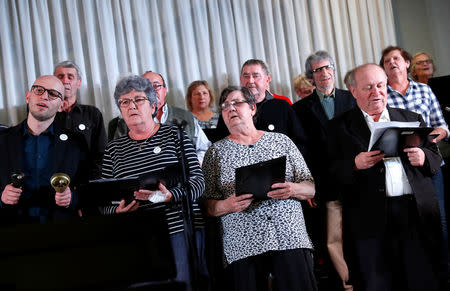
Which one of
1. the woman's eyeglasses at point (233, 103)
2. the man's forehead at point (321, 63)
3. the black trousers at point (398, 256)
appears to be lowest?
the black trousers at point (398, 256)

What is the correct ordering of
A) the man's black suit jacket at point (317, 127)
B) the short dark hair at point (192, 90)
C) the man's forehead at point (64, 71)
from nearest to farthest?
the man's black suit jacket at point (317, 127), the man's forehead at point (64, 71), the short dark hair at point (192, 90)

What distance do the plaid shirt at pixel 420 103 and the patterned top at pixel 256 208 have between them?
1239 millimetres

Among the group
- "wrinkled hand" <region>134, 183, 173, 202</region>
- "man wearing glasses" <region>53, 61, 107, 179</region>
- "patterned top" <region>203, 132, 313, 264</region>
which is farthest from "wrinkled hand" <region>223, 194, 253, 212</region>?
"man wearing glasses" <region>53, 61, 107, 179</region>

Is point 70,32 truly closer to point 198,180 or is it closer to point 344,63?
point 198,180

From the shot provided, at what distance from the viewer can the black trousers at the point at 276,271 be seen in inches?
105

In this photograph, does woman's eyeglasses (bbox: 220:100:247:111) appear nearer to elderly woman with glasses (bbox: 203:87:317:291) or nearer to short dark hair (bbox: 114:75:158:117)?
elderly woman with glasses (bbox: 203:87:317:291)

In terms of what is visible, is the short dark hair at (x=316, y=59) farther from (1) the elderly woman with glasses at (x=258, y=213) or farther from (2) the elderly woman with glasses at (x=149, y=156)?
(2) the elderly woman with glasses at (x=149, y=156)

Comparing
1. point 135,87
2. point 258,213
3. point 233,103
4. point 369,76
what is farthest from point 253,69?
point 258,213

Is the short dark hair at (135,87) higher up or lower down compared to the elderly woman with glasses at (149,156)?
higher up

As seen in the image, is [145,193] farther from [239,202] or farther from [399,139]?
[399,139]

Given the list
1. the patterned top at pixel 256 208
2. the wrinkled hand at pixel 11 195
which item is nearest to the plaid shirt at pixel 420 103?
the patterned top at pixel 256 208

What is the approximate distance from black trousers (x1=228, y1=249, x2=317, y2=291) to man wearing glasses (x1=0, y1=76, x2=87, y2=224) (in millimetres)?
981

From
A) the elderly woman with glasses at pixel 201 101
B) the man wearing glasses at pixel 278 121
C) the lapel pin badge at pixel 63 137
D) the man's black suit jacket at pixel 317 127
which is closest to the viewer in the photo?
the lapel pin badge at pixel 63 137

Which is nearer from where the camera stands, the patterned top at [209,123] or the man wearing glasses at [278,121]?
the man wearing glasses at [278,121]
